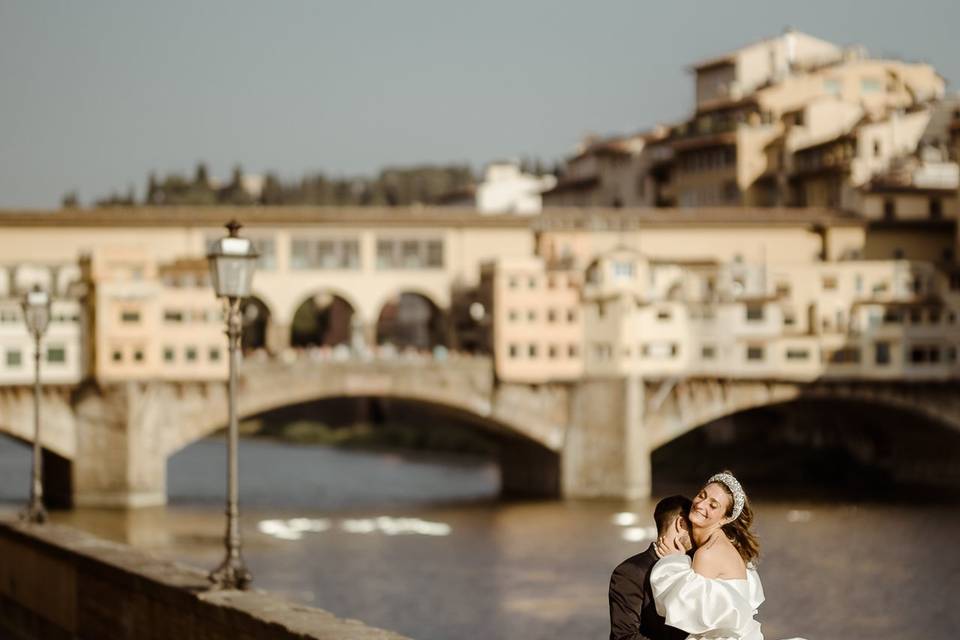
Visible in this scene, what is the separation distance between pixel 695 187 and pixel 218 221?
25.0 meters

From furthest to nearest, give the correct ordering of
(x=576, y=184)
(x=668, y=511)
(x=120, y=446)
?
(x=576, y=184), (x=120, y=446), (x=668, y=511)

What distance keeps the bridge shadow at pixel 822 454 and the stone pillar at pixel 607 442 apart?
2037 mm

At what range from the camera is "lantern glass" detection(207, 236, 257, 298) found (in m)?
15.3

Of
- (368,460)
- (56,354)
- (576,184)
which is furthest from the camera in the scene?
(576,184)

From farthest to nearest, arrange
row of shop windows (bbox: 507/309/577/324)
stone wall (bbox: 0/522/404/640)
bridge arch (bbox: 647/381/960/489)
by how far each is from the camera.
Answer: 1. bridge arch (bbox: 647/381/960/489)
2. row of shop windows (bbox: 507/309/577/324)
3. stone wall (bbox: 0/522/404/640)

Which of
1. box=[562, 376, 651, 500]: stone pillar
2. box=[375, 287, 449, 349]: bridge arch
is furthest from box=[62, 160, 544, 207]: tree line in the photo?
box=[562, 376, 651, 500]: stone pillar

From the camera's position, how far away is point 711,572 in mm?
8039

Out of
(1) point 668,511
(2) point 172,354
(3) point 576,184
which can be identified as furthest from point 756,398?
(1) point 668,511

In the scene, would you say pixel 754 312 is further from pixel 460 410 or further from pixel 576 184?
pixel 576 184

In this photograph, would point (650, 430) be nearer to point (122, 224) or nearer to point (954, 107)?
point (122, 224)

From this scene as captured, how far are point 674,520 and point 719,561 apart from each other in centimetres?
47

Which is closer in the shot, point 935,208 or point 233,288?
point 233,288

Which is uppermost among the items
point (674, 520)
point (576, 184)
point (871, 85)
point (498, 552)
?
point (871, 85)

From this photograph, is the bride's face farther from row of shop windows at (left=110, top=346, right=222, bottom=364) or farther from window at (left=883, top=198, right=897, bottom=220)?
window at (left=883, top=198, right=897, bottom=220)
